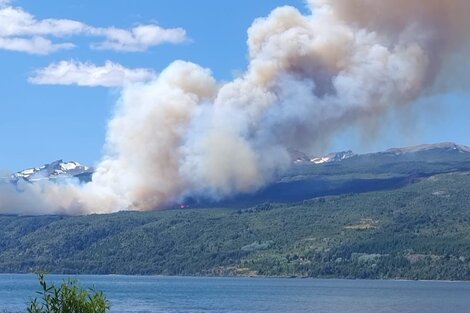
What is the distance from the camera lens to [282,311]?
15025 cm

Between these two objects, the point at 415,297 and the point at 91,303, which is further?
the point at 415,297

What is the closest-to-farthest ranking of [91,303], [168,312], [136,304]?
[91,303] → [168,312] → [136,304]

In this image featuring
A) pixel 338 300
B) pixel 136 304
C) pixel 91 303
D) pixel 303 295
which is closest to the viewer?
pixel 91 303

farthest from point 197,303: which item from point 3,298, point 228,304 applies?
point 3,298

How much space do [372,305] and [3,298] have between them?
202 feet

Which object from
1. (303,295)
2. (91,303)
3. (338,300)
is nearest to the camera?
(91,303)

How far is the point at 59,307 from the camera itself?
42.8m

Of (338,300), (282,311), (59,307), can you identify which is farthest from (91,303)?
(338,300)

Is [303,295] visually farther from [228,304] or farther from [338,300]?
[228,304]

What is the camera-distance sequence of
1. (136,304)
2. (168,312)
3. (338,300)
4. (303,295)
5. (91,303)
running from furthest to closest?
(303,295), (338,300), (136,304), (168,312), (91,303)

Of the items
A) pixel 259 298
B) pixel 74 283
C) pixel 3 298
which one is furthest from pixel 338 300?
pixel 74 283

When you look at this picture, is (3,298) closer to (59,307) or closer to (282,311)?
(282,311)

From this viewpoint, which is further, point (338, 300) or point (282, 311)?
point (338, 300)

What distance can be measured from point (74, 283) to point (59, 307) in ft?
5.86
